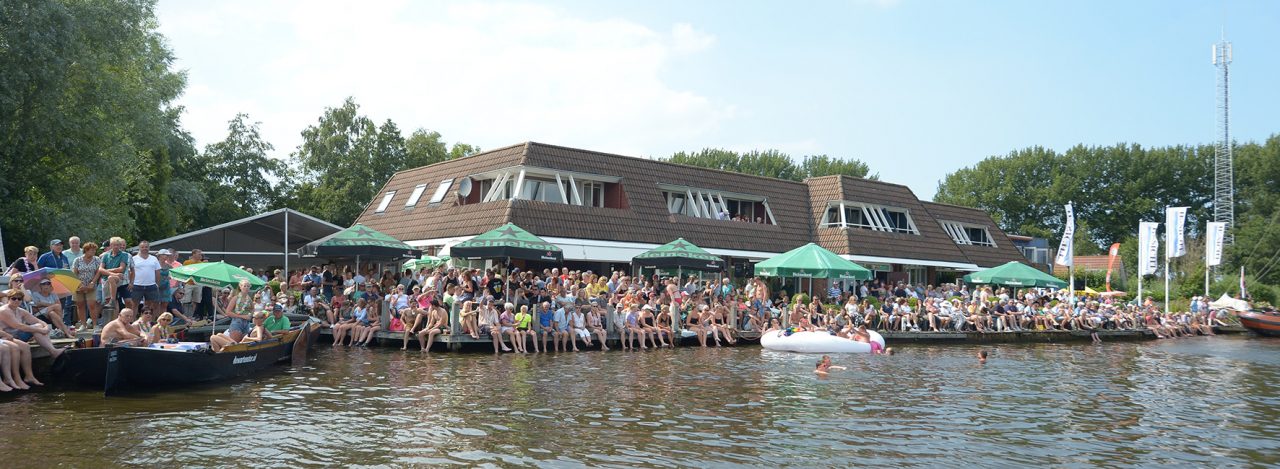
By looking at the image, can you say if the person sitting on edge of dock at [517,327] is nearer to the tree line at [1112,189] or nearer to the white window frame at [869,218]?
the white window frame at [869,218]

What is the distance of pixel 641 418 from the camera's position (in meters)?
13.2

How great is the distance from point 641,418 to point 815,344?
1216cm

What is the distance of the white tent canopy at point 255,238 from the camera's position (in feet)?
97.6

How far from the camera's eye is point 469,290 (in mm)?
22641

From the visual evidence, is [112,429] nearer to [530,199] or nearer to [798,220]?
[530,199]

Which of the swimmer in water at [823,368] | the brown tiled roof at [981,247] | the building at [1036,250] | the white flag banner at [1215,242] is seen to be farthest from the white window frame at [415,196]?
the white flag banner at [1215,242]

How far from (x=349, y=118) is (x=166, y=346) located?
40005mm

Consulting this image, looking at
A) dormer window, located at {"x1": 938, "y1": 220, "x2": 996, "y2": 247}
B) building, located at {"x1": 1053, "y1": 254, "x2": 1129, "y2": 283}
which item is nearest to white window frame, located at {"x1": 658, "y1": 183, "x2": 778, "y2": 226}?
dormer window, located at {"x1": 938, "y1": 220, "x2": 996, "y2": 247}

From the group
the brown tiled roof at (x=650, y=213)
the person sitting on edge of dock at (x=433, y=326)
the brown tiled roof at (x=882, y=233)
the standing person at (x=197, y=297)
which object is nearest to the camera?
the standing person at (x=197, y=297)

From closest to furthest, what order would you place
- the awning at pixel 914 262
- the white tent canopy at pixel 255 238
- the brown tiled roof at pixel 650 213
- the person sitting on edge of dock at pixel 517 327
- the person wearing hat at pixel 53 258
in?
the person wearing hat at pixel 53 258
the person sitting on edge of dock at pixel 517 327
the white tent canopy at pixel 255 238
the brown tiled roof at pixel 650 213
the awning at pixel 914 262

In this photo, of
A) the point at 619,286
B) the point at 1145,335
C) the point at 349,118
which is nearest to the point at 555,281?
the point at 619,286

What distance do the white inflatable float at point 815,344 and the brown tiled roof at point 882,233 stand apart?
13.3 m

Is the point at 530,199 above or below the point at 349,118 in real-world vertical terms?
below

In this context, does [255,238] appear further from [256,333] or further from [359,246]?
[256,333]
